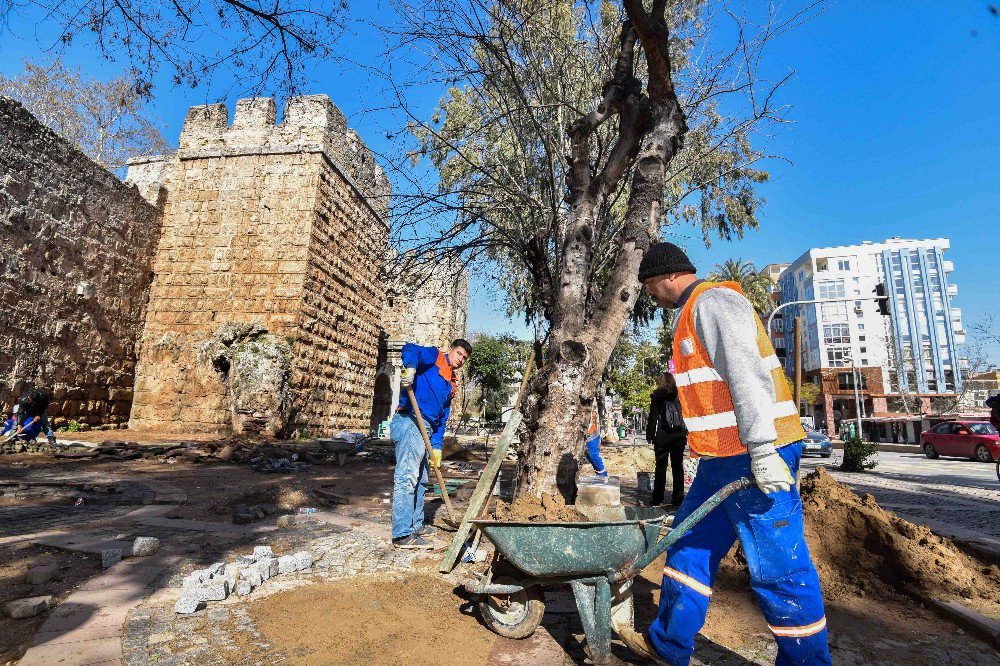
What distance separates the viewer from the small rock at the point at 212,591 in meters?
2.96

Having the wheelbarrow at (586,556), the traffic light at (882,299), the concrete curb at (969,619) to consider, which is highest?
the traffic light at (882,299)

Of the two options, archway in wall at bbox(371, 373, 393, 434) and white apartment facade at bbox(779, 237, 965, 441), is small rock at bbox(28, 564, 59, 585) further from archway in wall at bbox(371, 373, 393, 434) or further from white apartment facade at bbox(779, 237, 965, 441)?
white apartment facade at bbox(779, 237, 965, 441)

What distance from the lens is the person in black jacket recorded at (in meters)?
6.75

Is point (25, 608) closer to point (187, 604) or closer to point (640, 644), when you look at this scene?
point (187, 604)

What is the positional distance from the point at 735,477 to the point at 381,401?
18.4 meters

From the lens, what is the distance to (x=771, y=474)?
196cm

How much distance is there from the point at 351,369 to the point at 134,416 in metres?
5.27

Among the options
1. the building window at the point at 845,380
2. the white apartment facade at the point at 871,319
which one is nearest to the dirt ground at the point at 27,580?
the white apartment facade at the point at 871,319

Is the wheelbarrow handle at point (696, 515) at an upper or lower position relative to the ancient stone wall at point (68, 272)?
lower

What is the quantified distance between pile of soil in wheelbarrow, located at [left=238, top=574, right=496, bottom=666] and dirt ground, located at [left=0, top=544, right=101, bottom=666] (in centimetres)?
103

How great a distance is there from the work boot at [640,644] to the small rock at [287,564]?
2.32m

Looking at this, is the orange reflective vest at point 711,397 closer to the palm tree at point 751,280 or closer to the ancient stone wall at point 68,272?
the ancient stone wall at point 68,272

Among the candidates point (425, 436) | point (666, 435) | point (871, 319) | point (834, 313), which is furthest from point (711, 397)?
point (871, 319)

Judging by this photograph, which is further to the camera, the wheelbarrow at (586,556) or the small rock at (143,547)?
the small rock at (143,547)
